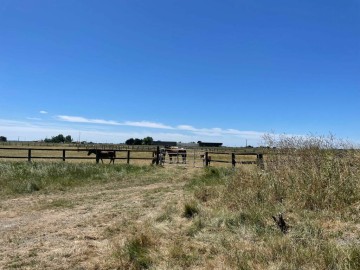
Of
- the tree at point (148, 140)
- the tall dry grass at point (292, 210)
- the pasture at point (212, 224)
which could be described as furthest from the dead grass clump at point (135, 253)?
the tree at point (148, 140)

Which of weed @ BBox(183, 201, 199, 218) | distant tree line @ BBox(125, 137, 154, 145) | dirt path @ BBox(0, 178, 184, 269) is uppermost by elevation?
distant tree line @ BBox(125, 137, 154, 145)

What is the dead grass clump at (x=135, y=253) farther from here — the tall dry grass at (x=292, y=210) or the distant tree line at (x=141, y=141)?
the distant tree line at (x=141, y=141)

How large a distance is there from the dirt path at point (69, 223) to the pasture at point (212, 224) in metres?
0.02

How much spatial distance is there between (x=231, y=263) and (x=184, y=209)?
12.4 ft

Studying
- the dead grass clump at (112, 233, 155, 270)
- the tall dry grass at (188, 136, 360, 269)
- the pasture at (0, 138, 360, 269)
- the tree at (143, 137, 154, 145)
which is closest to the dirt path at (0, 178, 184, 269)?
the pasture at (0, 138, 360, 269)

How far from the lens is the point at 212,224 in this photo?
7562 mm

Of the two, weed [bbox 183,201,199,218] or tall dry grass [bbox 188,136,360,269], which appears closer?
tall dry grass [bbox 188,136,360,269]

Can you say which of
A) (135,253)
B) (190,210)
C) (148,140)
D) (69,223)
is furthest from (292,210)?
(148,140)

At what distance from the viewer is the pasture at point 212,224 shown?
547 centimetres

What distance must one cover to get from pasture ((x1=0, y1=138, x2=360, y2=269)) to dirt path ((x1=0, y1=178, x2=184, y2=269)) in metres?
0.02

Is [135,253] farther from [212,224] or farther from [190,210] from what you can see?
[190,210]

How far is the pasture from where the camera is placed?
547 cm

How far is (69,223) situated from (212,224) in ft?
10.4

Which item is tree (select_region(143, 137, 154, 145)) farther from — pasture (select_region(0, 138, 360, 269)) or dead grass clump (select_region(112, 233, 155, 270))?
dead grass clump (select_region(112, 233, 155, 270))
